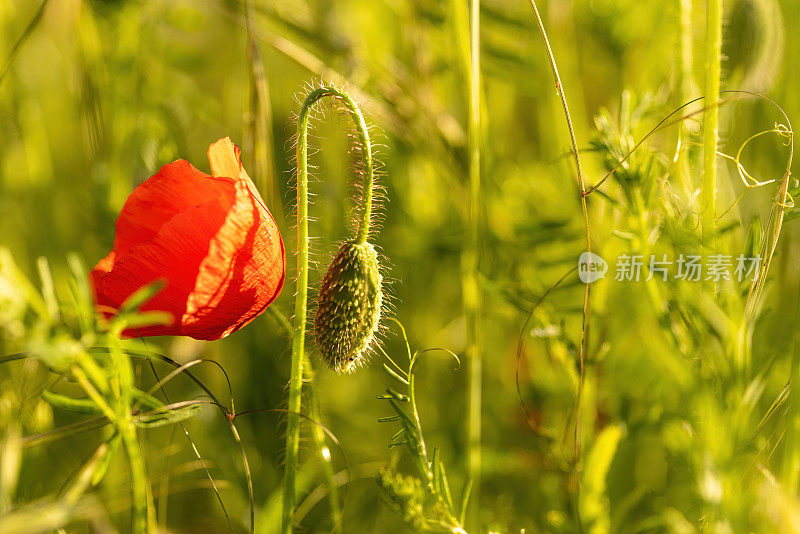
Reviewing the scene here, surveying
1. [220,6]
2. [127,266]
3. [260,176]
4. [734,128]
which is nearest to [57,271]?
[220,6]

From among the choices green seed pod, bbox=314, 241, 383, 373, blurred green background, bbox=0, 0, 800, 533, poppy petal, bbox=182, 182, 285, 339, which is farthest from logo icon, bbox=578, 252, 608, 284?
poppy petal, bbox=182, 182, 285, 339

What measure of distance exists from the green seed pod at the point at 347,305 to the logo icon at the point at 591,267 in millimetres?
281

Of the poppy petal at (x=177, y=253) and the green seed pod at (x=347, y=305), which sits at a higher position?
the poppy petal at (x=177, y=253)

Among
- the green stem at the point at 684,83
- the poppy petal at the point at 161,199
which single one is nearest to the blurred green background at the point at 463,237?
the green stem at the point at 684,83

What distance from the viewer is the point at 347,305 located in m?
0.77

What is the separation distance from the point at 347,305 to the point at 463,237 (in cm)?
61

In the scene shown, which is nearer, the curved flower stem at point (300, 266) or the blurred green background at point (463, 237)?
the curved flower stem at point (300, 266)

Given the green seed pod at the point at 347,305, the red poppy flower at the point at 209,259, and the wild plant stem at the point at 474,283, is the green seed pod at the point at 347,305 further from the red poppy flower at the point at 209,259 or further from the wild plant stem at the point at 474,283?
the wild plant stem at the point at 474,283

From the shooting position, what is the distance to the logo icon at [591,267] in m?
0.92

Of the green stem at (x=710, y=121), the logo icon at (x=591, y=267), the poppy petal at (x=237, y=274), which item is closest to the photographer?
the poppy petal at (x=237, y=274)

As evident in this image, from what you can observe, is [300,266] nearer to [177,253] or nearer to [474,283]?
[177,253]

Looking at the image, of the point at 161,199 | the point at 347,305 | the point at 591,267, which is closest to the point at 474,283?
the point at 591,267

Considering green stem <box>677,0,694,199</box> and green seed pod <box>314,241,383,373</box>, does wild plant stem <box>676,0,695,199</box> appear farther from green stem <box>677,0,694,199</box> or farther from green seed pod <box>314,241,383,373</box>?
→ green seed pod <box>314,241,383,373</box>

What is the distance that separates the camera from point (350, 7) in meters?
2.07
